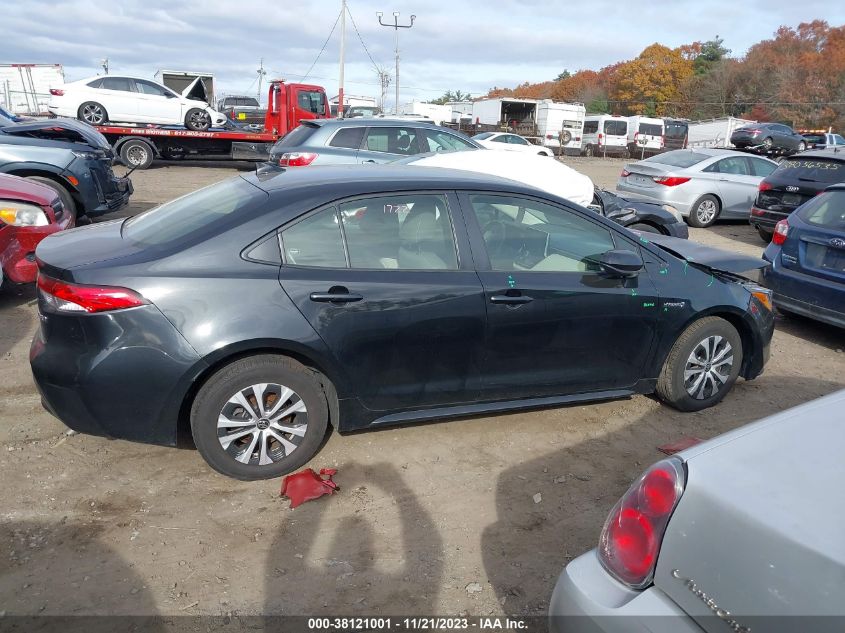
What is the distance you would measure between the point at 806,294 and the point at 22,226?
7.19 metres

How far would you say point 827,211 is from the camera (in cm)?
617

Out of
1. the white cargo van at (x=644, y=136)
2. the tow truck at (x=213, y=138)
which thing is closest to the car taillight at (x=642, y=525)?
the tow truck at (x=213, y=138)

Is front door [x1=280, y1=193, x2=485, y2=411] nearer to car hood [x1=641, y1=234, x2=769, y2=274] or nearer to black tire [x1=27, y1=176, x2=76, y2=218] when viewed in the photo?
car hood [x1=641, y1=234, x2=769, y2=274]

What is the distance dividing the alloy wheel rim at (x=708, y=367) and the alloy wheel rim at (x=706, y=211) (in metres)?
9.16

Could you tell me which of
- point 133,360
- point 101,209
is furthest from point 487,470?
point 101,209

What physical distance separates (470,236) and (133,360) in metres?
1.86

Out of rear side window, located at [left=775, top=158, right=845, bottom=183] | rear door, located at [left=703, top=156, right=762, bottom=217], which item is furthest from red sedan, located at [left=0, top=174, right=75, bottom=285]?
rear door, located at [left=703, top=156, right=762, bottom=217]

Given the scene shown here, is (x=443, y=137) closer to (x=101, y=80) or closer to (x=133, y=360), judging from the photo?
(x=133, y=360)

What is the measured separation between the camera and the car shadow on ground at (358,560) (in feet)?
8.96

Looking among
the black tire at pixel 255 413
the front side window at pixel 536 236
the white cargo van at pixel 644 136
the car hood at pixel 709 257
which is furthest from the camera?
the white cargo van at pixel 644 136

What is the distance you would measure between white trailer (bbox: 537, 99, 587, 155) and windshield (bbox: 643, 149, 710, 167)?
2331 cm

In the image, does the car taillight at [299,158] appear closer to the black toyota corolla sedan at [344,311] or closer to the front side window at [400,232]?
the black toyota corolla sedan at [344,311]

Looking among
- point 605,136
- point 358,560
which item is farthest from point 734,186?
point 605,136

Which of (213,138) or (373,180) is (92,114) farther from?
(373,180)
